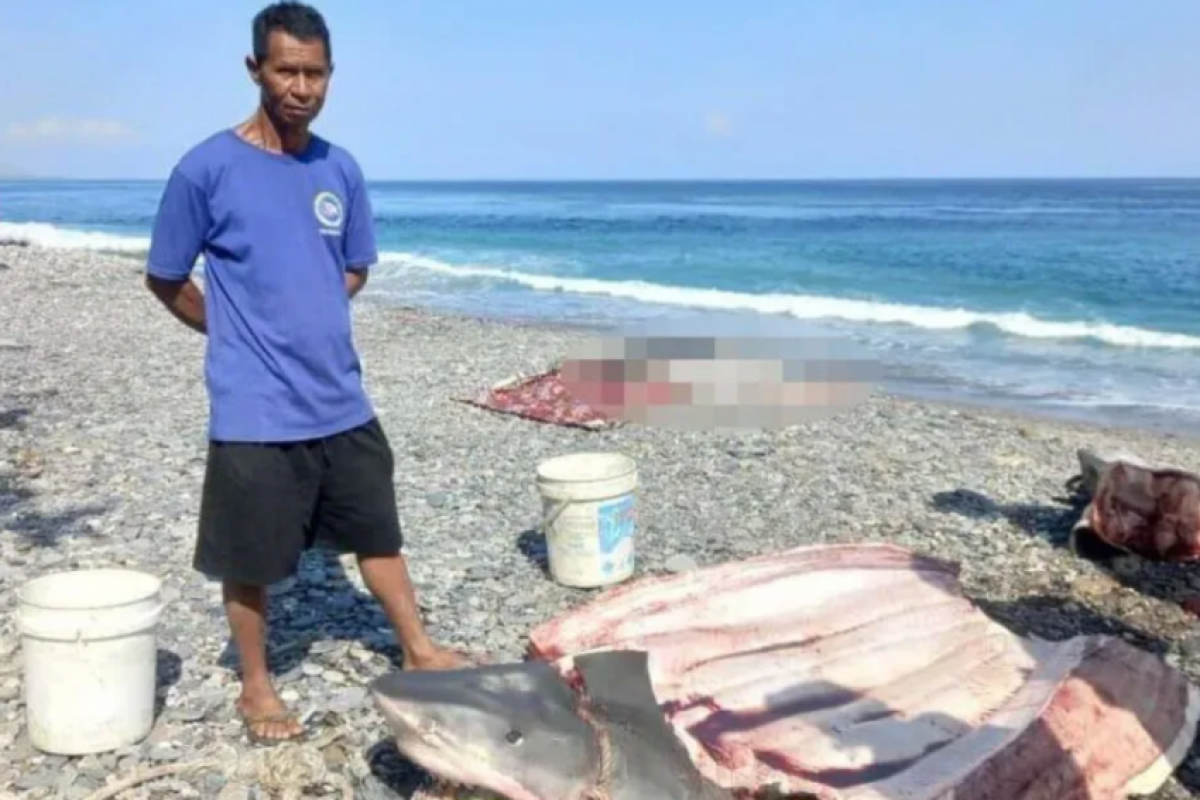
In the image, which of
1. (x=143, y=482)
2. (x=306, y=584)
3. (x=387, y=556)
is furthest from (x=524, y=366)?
(x=387, y=556)

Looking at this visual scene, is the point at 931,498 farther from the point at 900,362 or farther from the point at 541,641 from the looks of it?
the point at 900,362

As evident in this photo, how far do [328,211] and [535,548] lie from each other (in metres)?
2.82

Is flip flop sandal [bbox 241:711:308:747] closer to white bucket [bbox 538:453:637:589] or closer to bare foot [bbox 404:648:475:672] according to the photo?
bare foot [bbox 404:648:475:672]

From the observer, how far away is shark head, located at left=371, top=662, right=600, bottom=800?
315cm

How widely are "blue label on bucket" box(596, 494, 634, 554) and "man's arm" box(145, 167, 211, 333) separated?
92.4 inches

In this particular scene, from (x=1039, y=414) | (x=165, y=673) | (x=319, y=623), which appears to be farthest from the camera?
(x=1039, y=414)

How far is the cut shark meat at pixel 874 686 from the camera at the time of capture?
11.7 ft

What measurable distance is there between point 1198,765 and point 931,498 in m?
3.68

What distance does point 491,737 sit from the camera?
10.4 feet

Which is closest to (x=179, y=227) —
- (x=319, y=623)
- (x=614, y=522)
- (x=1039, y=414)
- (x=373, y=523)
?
(x=373, y=523)

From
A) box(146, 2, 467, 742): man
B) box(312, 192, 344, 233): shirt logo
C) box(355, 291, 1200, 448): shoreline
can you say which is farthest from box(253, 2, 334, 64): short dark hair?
box(355, 291, 1200, 448): shoreline

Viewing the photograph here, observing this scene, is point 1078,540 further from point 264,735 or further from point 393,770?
Answer: point 264,735

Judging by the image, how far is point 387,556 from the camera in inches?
166

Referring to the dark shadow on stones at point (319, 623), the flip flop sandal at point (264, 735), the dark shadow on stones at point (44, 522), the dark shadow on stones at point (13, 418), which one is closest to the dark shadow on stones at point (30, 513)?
the dark shadow on stones at point (44, 522)
